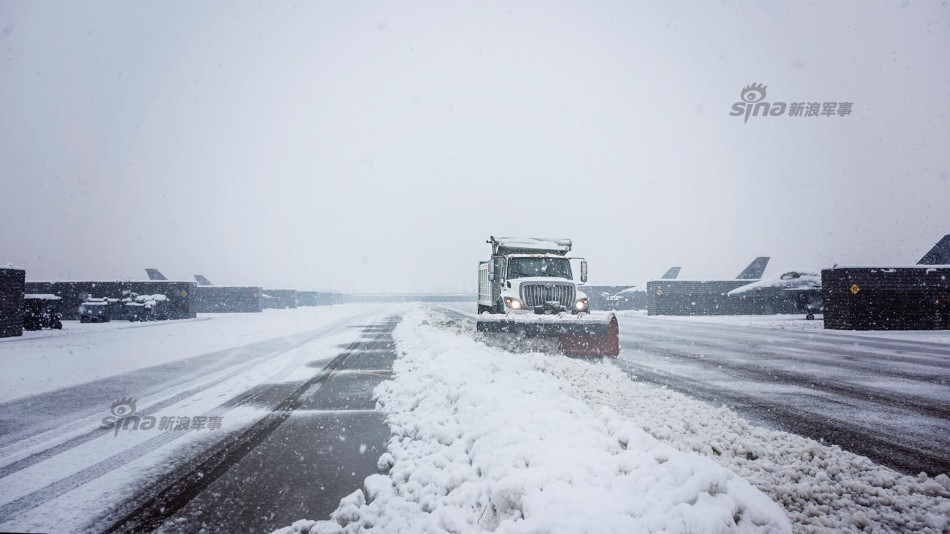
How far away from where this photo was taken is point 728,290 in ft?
106

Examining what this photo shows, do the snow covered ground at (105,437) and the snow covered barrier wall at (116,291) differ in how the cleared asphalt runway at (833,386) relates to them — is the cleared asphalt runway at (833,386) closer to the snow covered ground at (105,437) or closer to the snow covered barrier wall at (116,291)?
the snow covered ground at (105,437)

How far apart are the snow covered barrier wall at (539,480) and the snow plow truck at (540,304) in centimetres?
535

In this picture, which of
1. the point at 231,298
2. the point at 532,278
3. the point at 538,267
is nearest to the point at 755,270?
the point at 538,267

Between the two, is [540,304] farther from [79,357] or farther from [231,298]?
[231,298]

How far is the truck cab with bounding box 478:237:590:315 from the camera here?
455 inches

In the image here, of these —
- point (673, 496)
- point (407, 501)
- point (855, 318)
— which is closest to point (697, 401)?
point (673, 496)

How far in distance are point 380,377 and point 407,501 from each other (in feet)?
17.0

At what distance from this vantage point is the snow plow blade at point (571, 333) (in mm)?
10234

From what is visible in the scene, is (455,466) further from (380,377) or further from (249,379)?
(249,379)

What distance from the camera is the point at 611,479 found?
2922mm

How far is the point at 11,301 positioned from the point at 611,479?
26126 millimetres

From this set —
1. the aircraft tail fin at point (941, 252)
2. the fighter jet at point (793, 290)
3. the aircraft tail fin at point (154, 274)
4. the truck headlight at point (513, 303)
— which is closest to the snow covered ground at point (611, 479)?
the truck headlight at point (513, 303)

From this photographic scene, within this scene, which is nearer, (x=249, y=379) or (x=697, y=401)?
(x=697, y=401)

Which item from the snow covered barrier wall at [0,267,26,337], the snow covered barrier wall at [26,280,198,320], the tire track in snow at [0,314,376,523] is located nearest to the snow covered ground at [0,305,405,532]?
Answer: the tire track in snow at [0,314,376,523]
